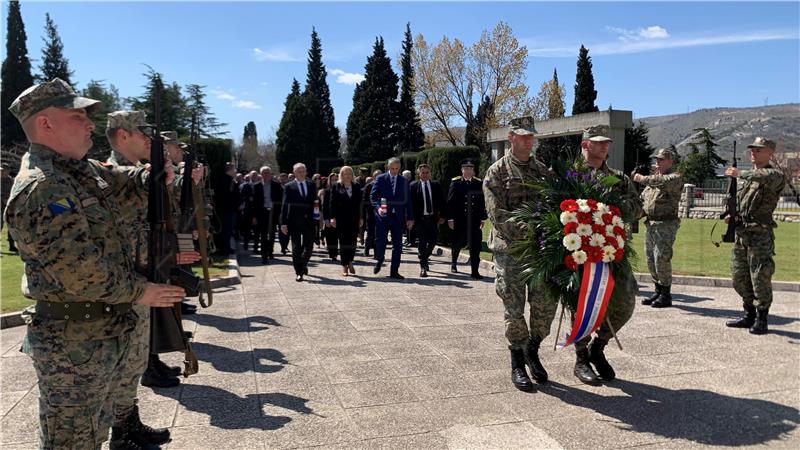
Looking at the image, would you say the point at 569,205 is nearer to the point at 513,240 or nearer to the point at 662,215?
the point at 513,240

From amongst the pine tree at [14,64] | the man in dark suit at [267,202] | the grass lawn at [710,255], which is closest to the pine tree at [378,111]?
the pine tree at [14,64]

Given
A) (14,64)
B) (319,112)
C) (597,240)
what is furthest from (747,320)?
(14,64)

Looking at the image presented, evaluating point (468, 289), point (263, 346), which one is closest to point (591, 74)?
point (468, 289)

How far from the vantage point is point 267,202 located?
14.2 m

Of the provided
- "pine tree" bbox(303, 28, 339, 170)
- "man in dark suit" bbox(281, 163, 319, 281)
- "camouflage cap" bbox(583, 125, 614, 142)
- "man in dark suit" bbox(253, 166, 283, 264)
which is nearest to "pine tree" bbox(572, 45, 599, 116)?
"pine tree" bbox(303, 28, 339, 170)

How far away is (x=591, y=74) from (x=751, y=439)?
49.2 metres

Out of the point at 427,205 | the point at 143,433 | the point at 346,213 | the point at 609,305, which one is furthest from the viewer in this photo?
the point at 427,205

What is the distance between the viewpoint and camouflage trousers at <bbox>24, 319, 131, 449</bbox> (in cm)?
244

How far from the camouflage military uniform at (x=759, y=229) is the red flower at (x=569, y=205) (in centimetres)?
332

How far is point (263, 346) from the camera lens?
234 inches

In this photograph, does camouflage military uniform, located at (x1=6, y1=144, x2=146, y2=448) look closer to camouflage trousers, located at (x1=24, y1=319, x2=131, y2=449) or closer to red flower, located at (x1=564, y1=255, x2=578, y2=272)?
camouflage trousers, located at (x1=24, y1=319, x2=131, y2=449)

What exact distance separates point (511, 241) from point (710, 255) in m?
10.4

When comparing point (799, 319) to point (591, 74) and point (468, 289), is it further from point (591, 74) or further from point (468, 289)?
point (591, 74)

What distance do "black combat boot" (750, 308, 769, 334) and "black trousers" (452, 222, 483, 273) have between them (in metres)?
4.70
